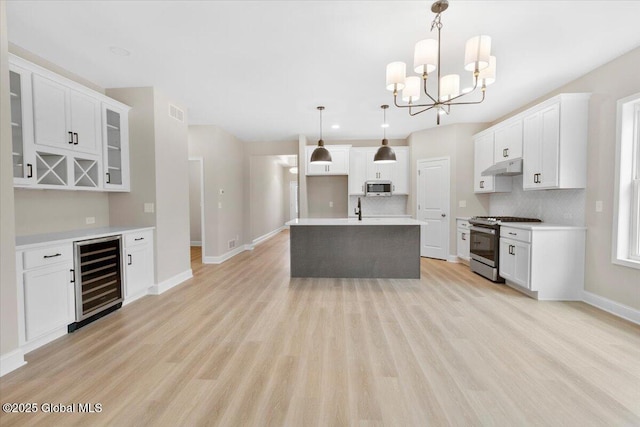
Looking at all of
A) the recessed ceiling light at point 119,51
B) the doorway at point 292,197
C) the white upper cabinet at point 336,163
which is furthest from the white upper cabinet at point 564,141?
the doorway at point 292,197

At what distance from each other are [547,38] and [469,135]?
3069 millimetres

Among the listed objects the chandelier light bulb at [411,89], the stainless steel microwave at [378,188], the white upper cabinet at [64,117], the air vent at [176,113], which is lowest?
the stainless steel microwave at [378,188]

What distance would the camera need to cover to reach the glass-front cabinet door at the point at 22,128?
2.57 meters

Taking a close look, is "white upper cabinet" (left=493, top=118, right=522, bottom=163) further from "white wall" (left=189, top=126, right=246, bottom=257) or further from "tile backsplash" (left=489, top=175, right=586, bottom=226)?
"white wall" (left=189, top=126, right=246, bottom=257)

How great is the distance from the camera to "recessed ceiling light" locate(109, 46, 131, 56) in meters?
2.82

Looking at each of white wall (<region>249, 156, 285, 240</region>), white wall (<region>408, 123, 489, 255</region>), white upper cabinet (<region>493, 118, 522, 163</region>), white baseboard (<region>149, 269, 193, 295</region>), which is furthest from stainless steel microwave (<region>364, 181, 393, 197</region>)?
white baseboard (<region>149, 269, 193, 295</region>)

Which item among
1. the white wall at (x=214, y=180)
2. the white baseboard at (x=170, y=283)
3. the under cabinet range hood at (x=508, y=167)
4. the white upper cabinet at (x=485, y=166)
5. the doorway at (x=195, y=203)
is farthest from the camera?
the doorway at (x=195, y=203)

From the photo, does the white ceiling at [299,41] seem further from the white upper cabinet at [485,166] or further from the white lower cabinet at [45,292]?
the white lower cabinet at [45,292]

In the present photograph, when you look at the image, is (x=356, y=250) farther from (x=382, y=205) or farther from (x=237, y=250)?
(x=237, y=250)

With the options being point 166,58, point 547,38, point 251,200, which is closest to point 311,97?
point 166,58

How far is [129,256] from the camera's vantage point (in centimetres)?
340

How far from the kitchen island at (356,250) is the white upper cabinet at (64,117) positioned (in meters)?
2.70

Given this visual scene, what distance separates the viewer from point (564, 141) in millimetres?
3479

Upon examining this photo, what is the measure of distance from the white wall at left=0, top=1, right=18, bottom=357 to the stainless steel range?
5386 mm
